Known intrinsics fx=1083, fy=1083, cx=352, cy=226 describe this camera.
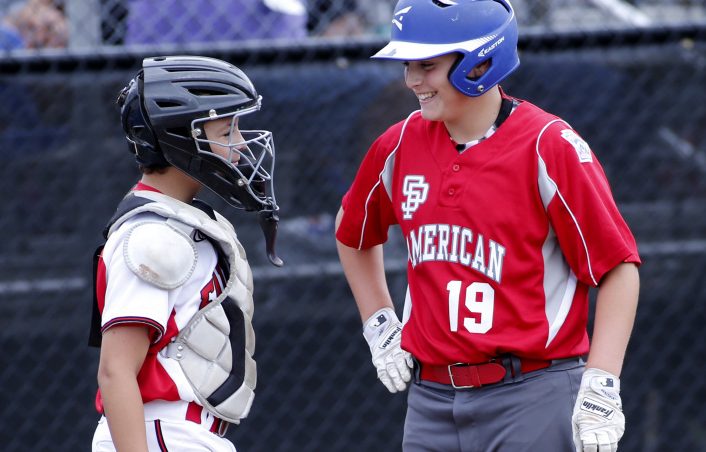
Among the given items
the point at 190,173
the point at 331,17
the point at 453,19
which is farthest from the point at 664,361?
the point at 190,173

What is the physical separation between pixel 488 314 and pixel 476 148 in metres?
0.42

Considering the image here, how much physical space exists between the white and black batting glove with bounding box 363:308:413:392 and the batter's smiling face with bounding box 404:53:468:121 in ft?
2.11

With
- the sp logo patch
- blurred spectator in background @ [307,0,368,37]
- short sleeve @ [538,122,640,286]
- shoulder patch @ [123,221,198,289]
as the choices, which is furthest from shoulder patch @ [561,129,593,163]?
blurred spectator in background @ [307,0,368,37]

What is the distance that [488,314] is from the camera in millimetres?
2711

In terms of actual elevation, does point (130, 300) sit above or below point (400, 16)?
below

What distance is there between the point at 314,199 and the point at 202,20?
0.90 metres

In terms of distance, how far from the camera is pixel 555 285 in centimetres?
272

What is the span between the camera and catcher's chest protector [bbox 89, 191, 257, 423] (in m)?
2.48

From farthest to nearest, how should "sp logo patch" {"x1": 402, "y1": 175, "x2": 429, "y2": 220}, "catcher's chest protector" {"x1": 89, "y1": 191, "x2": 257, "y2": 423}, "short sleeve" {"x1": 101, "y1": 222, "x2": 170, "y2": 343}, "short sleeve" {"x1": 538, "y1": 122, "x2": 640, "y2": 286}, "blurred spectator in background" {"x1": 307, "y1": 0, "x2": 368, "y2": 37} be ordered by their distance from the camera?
"blurred spectator in background" {"x1": 307, "y1": 0, "x2": 368, "y2": 37} → "sp logo patch" {"x1": 402, "y1": 175, "x2": 429, "y2": 220} → "short sleeve" {"x1": 538, "y1": 122, "x2": 640, "y2": 286} → "catcher's chest protector" {"x1": 89, "y1": 191, "x2": 257, "y2": 423} → "short sleeve" {"x1": 101, "y1": 222, "x2": 170, "y2": 343}

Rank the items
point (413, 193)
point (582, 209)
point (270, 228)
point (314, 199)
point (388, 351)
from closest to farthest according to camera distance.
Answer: point (582, 209)
point (270, 228)
point (413, 193)
point (388, 351)
point (314, 199)

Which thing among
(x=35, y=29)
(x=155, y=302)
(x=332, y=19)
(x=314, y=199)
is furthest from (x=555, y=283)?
(x=35, y=29)

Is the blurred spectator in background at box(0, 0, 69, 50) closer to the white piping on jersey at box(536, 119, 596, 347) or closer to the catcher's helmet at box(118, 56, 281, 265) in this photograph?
the catcher's helmet at box(118, 56, 281, 265)

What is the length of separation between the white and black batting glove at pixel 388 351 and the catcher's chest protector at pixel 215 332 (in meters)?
0.45

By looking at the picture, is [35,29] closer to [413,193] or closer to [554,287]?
[413,193]
